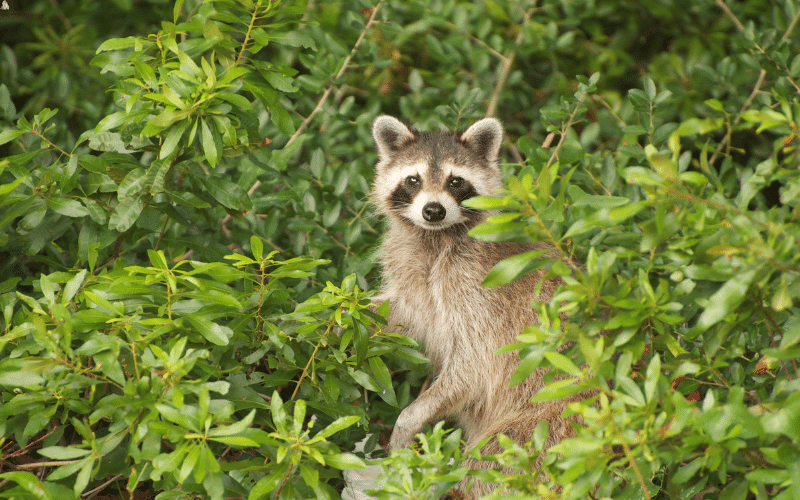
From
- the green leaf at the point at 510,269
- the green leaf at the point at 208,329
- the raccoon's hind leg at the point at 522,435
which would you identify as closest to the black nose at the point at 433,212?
the raccoon's hind leg at the point at 522,435

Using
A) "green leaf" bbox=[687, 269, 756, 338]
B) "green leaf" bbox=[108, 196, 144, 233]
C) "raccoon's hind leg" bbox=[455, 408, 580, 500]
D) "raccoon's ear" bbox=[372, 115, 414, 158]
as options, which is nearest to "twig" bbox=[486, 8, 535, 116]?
"raccoon's ear" bbox=[372, 115, 414, 158]

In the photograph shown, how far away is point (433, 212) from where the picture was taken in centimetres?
371

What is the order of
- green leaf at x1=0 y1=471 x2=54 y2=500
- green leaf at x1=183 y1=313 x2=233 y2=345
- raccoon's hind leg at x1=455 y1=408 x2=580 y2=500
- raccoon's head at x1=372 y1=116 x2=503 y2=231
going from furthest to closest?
raccoon's head at x1=372 y1=116 x2=503 y2=231, raccoon's hind leg at x1=455 y1=408 x2=580 y2=500, green leaf at x1=183 y1=313 x2=233 y2=345, green leaf at x1=0 y1=471 x2=54 y2=500

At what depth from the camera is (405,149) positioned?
4.20m

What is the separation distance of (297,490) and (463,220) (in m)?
1.97

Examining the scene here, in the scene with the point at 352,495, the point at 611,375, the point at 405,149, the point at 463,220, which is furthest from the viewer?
the point at 405,149

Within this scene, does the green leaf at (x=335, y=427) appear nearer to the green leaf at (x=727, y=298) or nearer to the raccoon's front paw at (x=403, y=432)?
the green leaf at (x=727, y=298)

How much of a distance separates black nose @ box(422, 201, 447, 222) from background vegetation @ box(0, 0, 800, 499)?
47 centimetres

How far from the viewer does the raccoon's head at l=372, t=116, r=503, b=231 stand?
3.86 m

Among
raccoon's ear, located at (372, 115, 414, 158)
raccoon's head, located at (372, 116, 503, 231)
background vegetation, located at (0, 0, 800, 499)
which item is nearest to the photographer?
background vegetation, located at (0, 0, 800, 499)

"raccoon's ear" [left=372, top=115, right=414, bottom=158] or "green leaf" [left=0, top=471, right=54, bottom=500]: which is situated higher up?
"raccoon's ear" [left=372, top=115, right=414, bottom=158]

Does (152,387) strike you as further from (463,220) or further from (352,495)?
(463,220)

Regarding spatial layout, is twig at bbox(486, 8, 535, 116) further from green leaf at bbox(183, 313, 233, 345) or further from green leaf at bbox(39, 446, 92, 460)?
green leaf at bbox(39, 446, 92, 460)

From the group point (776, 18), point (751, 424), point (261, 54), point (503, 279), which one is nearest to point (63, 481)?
point (503, 279)
